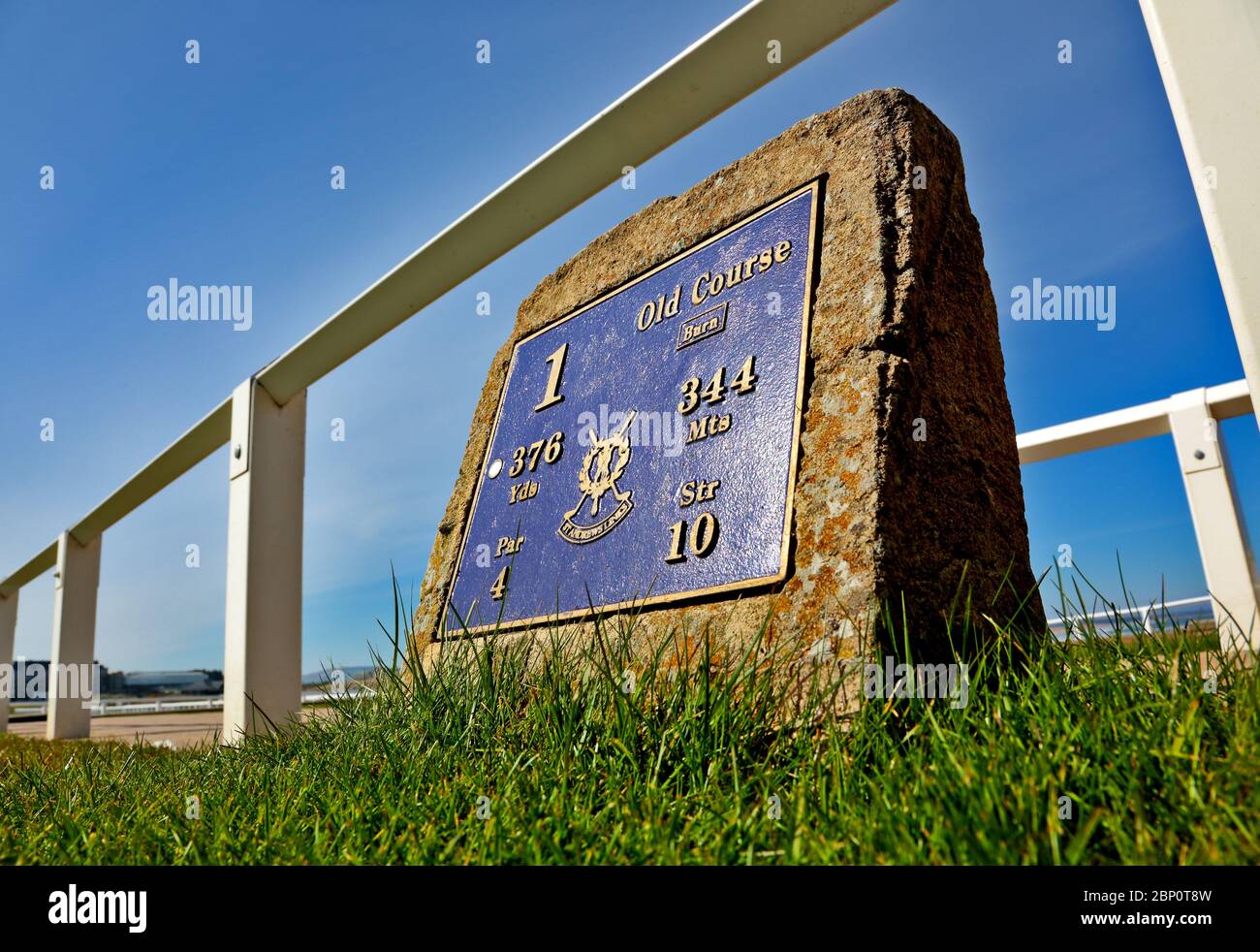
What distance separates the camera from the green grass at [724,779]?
4.52 ft

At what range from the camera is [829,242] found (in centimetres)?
288

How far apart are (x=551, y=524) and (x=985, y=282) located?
1.86 metres

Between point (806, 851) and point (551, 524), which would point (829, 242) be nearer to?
point (551, 524)

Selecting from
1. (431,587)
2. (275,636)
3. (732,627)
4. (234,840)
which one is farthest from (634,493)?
(275,636)

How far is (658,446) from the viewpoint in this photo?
3121 mm

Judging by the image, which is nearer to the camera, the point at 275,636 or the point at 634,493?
the point at 634,493

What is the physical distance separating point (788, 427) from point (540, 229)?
82.8 inches

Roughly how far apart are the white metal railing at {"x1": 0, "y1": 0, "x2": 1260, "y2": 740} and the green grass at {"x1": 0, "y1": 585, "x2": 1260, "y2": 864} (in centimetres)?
88

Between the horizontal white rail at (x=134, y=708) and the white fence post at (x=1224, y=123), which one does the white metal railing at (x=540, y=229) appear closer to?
the white fence post at (x=1224, y=123)

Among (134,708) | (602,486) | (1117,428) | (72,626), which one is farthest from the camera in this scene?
(134,708)

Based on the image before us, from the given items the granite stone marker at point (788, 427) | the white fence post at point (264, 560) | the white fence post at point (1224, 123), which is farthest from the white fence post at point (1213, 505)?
the white fence post at point (264, 560)

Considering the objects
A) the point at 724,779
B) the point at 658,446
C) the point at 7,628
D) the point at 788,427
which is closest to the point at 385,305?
the point at 658,446

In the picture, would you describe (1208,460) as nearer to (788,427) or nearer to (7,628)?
(788,427)

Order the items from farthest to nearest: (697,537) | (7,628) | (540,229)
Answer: (7,628), (540,229), (697,537)
